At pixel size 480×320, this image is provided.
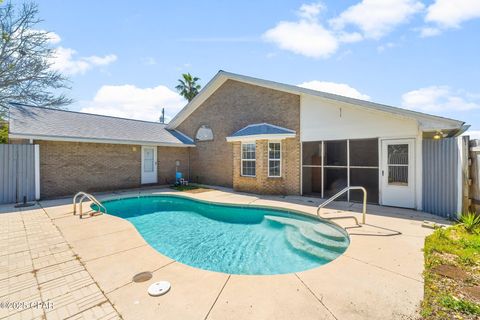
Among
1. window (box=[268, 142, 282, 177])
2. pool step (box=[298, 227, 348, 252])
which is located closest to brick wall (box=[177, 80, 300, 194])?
window (box=[268, 142, 282, 177])

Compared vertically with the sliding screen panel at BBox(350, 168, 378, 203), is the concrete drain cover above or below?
below

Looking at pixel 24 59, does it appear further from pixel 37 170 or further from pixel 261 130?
pixel 261 130

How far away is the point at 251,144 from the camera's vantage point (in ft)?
38.2

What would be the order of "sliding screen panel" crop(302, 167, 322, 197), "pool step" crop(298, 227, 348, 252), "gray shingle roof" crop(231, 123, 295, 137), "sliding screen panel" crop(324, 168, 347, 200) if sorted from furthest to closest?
"sliding screen panel" crop(324, 168, 347, 200) → "sliding screen panel" crop(302, 167, 322, 197) → "gray shingle roof" crop(231, 123, 295, 137) → "pool step" crop(298, 227, 348, 252)

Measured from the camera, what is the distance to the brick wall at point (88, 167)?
9.95 m

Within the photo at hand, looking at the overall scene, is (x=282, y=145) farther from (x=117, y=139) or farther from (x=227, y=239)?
(x=117, y=139)

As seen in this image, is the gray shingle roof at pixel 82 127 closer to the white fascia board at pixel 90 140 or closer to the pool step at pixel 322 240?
the white fascia board at pixel 90 140

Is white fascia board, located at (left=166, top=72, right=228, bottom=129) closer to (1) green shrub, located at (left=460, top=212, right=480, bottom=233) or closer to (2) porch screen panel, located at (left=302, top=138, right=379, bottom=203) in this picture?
(2) porch screen panel, located at (left=302, top=138, right=379, bottom=203)

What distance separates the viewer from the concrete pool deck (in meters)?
2.68

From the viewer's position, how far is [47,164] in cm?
988

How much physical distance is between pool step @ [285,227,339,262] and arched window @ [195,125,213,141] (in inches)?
375

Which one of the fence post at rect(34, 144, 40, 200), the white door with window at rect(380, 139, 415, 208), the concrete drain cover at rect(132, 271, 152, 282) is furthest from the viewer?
the fence post at rect(34, 144, 40, 200)

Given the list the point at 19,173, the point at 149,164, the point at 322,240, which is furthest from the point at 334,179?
the point at 19,173

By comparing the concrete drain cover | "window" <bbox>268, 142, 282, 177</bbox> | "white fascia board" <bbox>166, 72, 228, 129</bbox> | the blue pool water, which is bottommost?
the blue pool water
